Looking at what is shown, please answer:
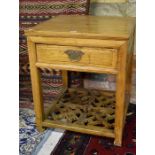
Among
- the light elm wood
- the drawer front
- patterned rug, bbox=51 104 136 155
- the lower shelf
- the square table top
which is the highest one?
the square table top

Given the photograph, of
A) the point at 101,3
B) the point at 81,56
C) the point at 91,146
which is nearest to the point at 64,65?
the point at 81,56

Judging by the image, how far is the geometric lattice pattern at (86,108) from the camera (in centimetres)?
129

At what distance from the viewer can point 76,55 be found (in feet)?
3.38

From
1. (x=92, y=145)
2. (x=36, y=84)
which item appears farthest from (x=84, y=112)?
(x=36, y=84)

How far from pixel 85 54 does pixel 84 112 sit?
479 mm

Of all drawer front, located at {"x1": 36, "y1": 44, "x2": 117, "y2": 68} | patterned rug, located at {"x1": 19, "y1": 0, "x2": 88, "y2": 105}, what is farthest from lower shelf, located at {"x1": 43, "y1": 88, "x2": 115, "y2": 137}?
drawer front, located at {"x1": 36, "y1": 44, "x2": 117, "y2": 68}

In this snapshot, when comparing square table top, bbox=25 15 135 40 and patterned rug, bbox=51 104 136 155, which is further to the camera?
patterned rug, bbox=51 104 136 155

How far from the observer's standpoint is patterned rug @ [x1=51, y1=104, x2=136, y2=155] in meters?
1.11

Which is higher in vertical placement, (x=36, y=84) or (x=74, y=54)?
(x=74, y=54)

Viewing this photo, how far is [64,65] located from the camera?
1.07 metres

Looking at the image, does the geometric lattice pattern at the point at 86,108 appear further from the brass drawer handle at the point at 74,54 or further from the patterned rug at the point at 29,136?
the brass drawer handle at the point at 74,54

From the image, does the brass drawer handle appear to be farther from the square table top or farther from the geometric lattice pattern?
the geometric lattice pattern

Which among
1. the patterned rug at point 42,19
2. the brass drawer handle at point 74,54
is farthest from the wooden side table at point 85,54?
the patterned rug at point 42,19

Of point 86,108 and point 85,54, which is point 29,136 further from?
point 85,54
